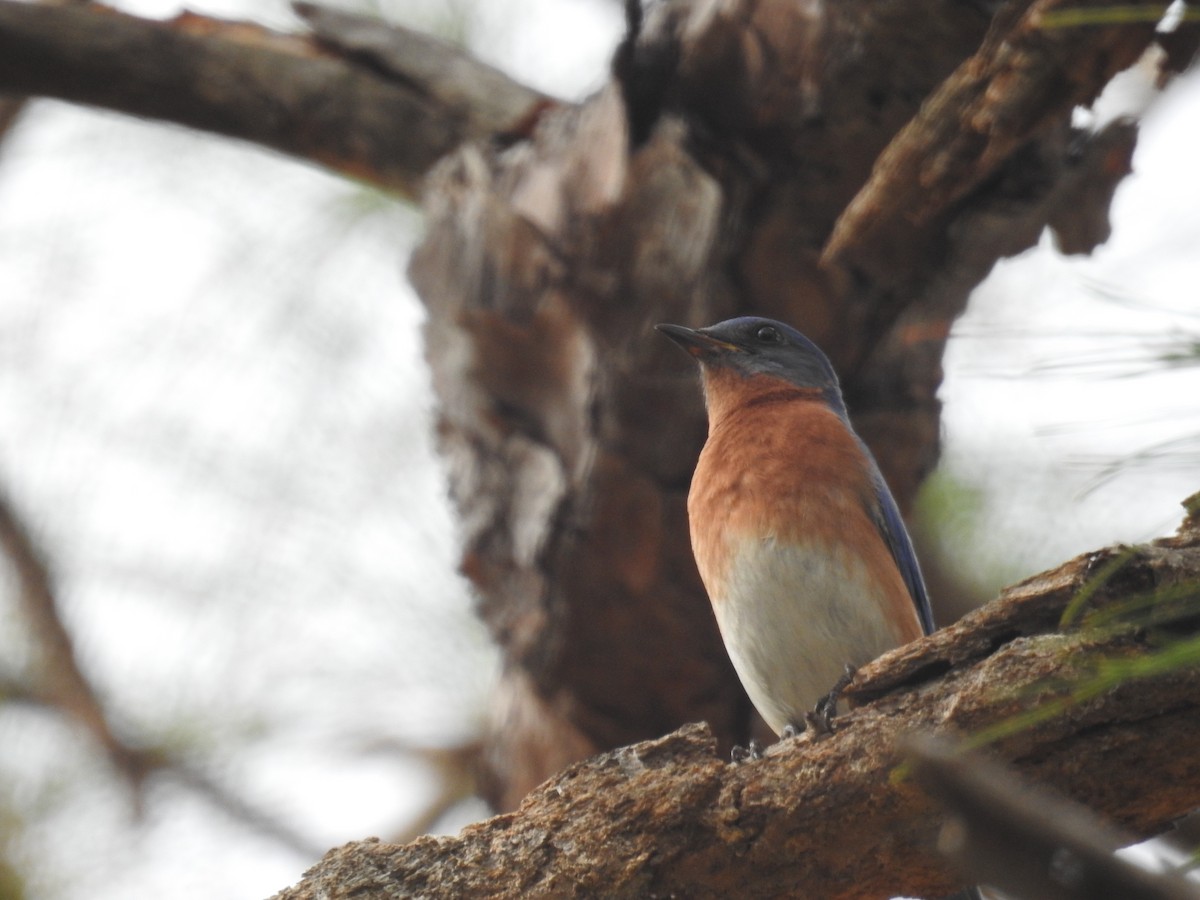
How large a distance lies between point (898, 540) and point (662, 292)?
156cm

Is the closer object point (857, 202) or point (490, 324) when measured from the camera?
point (857, 202)

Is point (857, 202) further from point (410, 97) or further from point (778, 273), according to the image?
point (410, 97)

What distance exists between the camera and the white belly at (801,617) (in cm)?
522

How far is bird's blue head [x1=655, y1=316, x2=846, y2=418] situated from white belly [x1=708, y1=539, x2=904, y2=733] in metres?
1.16

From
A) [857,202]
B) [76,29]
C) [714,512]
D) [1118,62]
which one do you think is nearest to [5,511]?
[76,29]

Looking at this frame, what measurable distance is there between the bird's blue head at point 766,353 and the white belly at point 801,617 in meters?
1.16

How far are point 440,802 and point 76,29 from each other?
4.67 meters

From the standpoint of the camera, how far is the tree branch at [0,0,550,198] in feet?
23.6

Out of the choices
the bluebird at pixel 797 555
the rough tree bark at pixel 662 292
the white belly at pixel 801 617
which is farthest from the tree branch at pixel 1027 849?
the rough tree bark at pixel 662 292

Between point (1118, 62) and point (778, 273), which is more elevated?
point (778, 273)

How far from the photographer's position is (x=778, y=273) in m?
6.31

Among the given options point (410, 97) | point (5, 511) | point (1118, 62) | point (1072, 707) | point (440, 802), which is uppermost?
point (410, 97)

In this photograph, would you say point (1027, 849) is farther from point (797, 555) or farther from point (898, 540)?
point (898, 540)

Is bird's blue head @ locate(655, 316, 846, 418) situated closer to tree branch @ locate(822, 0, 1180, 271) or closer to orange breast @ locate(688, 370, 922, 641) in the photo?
orange breast @ locate(688, 370, 922, 641)
